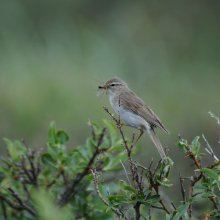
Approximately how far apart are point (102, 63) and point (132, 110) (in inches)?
125

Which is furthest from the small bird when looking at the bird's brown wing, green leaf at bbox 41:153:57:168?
green leaf at bbox 41:153:57:168

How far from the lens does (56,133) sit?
2.41 meters

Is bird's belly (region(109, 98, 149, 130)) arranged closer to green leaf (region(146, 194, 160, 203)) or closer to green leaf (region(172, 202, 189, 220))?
green leaf (region(146, 194, 160, 203))

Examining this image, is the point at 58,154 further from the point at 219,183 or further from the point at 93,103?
the point at 93,103

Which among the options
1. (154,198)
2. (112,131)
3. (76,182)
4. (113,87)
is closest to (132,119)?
(113,87)

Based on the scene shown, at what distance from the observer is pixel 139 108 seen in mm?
3082

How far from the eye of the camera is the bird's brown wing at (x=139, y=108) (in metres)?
2.92

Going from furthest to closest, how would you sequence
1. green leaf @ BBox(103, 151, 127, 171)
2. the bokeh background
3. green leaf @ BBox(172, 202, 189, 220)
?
the bokeh background → green leaf @ BBox(103, 151, 127, 171) → green leaf @ BBox(172, 202, 189, 220)

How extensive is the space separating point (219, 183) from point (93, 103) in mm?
4386

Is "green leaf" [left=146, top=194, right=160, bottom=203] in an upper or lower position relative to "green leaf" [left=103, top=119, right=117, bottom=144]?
lower

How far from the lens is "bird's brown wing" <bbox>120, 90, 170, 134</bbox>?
9.57ft

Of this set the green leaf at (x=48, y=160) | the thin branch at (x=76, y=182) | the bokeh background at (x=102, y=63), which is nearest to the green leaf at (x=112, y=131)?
the thin branch at (x=76, y=182)

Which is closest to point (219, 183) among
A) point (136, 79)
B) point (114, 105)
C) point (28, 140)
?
point (114, 105)

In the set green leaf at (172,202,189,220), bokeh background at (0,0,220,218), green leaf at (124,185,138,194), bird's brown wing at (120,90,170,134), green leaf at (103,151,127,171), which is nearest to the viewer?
green leaf at (172,202,189,220)
